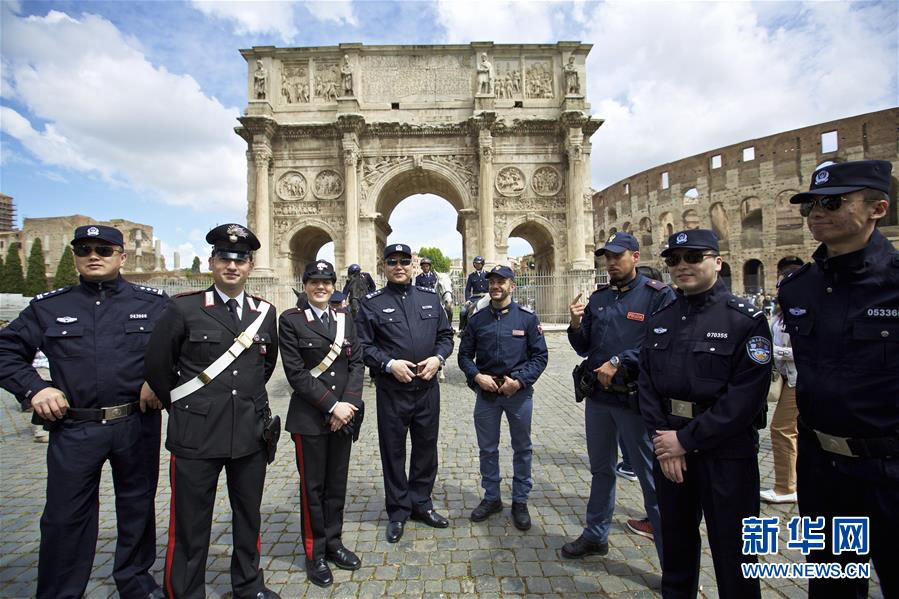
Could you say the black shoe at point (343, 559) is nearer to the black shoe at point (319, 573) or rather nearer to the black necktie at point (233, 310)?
the black shoe at point (319, 573)

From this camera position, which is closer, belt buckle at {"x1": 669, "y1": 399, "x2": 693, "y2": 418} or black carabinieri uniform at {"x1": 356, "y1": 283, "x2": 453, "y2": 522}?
belt buckle at {"x1": 669, "y1": 399, "x2": 693, "y2": 418}

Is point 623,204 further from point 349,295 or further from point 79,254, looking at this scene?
point 79,254

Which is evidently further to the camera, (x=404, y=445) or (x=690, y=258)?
(x=404, y=445)

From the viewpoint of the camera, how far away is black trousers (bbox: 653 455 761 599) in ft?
7.93

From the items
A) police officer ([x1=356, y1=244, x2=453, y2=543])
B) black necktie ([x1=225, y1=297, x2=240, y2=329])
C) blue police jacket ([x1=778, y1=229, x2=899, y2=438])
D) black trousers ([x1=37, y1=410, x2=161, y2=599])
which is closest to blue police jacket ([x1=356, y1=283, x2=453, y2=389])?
police officer ([x1=356, y1=244, x2=453, y2=543])

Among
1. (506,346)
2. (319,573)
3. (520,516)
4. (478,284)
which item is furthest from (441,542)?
(478,284)

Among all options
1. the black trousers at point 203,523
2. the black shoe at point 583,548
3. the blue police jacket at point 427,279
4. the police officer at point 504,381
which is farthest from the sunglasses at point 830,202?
the blue police jacket at point 427,279

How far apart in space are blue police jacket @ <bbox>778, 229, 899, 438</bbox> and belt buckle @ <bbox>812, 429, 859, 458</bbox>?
29 millimetres

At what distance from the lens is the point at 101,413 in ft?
9.37

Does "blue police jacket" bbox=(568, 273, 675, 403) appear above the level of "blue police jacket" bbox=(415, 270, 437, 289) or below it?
below

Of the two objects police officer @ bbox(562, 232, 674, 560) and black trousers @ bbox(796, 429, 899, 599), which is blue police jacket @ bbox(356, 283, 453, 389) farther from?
black trousers @ bbox(796, 429, 899, 599)

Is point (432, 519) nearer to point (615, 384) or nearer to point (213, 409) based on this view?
point (615, 384)

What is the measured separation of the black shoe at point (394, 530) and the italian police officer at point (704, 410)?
2064mm

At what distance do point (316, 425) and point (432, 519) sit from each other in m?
1.46
